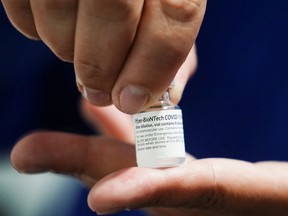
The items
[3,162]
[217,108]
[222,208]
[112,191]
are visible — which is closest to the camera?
[112,191]

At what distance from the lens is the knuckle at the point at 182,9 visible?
510mm

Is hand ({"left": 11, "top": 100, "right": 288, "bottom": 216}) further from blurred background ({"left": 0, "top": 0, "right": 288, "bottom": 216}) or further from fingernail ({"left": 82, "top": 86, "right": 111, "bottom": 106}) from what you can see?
blurred background ({"left": 0, "top": 0, "right": 288, "bottom": 216})

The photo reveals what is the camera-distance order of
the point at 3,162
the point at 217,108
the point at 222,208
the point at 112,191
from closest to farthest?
the point at 112,191
the point at 222,208
the point at 217,108
the point at 3,162

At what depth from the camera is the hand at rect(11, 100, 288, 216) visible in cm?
56

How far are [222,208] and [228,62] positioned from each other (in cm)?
57

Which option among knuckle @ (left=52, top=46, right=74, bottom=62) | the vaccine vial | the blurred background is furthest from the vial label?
the blurred background

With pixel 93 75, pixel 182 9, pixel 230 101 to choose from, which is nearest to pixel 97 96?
pixel 93 75

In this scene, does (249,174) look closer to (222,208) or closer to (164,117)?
(222,208)

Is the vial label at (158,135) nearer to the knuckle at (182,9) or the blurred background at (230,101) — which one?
the knuckle at (182,9)

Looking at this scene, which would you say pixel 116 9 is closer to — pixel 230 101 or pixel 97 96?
pixel 97 96

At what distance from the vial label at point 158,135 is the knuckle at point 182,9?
15cm

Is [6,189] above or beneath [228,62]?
beneath

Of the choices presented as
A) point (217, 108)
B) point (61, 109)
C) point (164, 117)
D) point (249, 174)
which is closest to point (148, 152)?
point (164, 117)

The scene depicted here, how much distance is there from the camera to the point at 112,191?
0.54 metres
